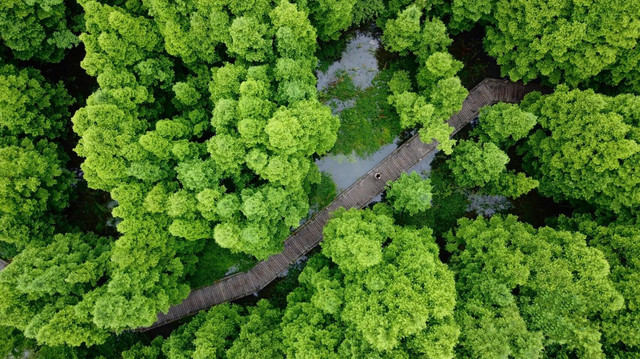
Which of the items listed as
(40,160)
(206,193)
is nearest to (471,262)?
(206,193)

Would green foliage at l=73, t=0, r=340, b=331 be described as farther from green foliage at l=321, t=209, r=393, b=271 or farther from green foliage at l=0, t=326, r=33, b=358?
green foliage at l=0, t=326, r=33, b=358

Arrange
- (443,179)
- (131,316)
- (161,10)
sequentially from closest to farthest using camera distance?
(131,316) < (161,10) < (443,179)

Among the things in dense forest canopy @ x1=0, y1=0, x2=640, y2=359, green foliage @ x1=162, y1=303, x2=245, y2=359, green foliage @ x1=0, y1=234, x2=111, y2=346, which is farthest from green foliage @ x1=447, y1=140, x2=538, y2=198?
green foliage @ x1=0, y1=234, x2=111, y2=346

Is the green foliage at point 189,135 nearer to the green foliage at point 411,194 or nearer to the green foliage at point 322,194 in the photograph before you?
the green foliage at point 322,194

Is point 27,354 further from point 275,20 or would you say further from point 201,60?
point 275,20

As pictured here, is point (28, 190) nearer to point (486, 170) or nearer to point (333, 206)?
point (333, 206)
